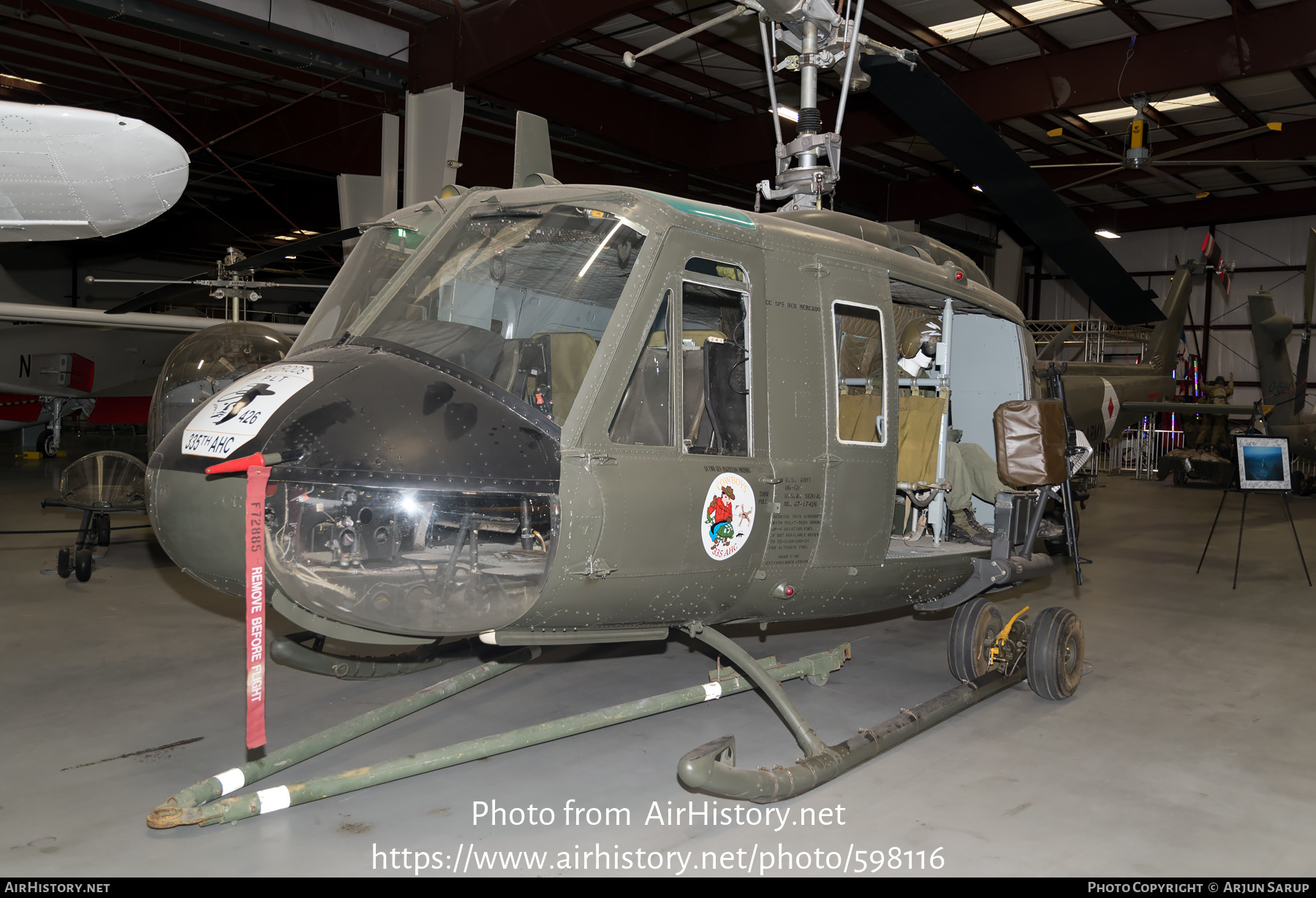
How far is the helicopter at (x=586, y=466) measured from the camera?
3.18m

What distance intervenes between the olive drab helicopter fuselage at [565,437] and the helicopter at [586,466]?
0.01 metres

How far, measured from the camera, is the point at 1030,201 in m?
6.64

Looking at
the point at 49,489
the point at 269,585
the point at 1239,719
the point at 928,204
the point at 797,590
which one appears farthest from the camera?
the point at 928,204

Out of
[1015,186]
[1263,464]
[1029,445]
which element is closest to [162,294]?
[1029,445]

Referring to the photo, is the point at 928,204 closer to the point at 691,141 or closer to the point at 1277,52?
the point at 691,141

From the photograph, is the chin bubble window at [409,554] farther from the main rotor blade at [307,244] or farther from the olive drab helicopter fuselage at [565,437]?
the main rotor blade at [307,244]

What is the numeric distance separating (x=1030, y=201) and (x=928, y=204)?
16137 mm

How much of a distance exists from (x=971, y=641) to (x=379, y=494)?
12.4 feet

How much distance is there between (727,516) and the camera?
3.97m

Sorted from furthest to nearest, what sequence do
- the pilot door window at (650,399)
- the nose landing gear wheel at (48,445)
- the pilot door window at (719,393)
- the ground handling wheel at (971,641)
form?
the nose landing gear wheel at (48,445), the ground handling wheel at (971,641), the pilot door window at (719,393), the pilot door window at (650,399)

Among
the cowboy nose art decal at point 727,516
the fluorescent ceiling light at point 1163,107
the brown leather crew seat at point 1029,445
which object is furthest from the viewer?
the fluorescent ceiling light at point 1163,107

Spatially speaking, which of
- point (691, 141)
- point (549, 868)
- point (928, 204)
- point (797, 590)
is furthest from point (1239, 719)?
point (928, 204)

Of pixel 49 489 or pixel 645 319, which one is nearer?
pixel 645 319

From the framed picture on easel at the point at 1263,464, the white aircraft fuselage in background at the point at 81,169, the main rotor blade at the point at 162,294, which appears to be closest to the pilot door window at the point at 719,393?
the white aircraft fuselage in background at the point at 81,169
